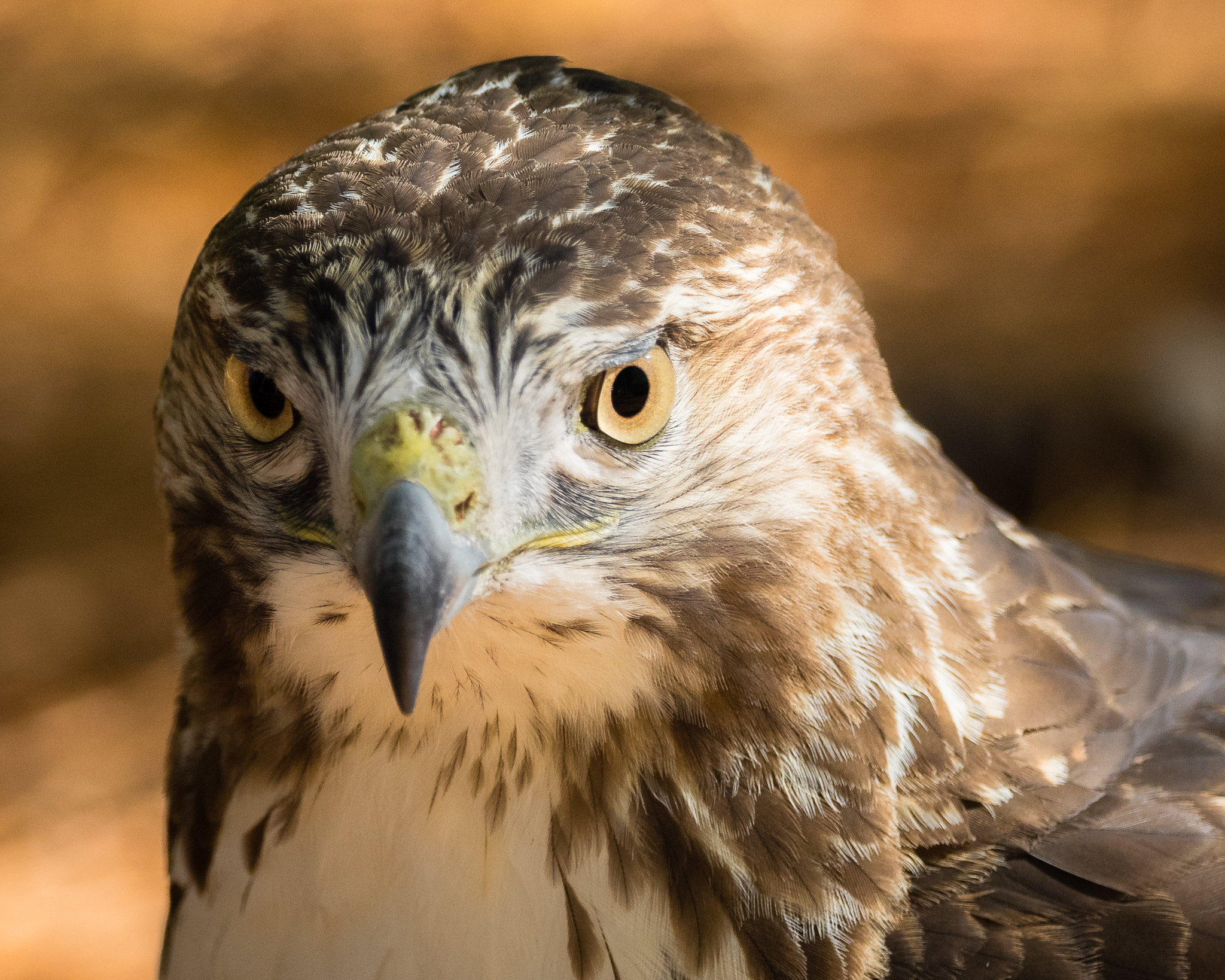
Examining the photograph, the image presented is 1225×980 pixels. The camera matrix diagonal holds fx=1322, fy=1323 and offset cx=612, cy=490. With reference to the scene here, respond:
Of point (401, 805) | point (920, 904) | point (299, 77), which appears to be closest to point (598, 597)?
point (401, 805)

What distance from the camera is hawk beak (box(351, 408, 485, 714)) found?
101 cm

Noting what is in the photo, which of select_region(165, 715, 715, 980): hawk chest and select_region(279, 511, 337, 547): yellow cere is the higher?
select_region(279, 511, 337, 547): yellow cere

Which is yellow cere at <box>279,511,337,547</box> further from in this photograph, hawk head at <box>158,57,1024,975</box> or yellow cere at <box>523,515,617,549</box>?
yellow cere at <box>523,515,617,549</box>

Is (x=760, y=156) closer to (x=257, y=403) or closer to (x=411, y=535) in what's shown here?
(x=257, y=403)

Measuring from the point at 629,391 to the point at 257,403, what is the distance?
13.2 inches

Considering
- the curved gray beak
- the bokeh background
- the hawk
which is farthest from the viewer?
the bokeh background

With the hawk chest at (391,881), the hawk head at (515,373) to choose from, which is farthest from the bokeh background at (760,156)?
the hawk head at (515,373)

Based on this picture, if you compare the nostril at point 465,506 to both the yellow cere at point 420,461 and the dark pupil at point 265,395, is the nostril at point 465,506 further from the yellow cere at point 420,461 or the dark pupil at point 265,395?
the dark pupil at point 265,395

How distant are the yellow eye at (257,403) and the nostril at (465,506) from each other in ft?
0.67

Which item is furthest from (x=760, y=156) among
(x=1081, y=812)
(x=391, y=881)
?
(x=391, y=881)

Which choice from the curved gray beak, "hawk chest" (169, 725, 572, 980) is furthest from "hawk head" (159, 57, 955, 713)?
"hawk chest" (169, 725, 572, 980)

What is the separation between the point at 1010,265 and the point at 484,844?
286 cm

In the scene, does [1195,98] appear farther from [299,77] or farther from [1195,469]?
[299,77]

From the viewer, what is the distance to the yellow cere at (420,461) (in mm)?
1041
